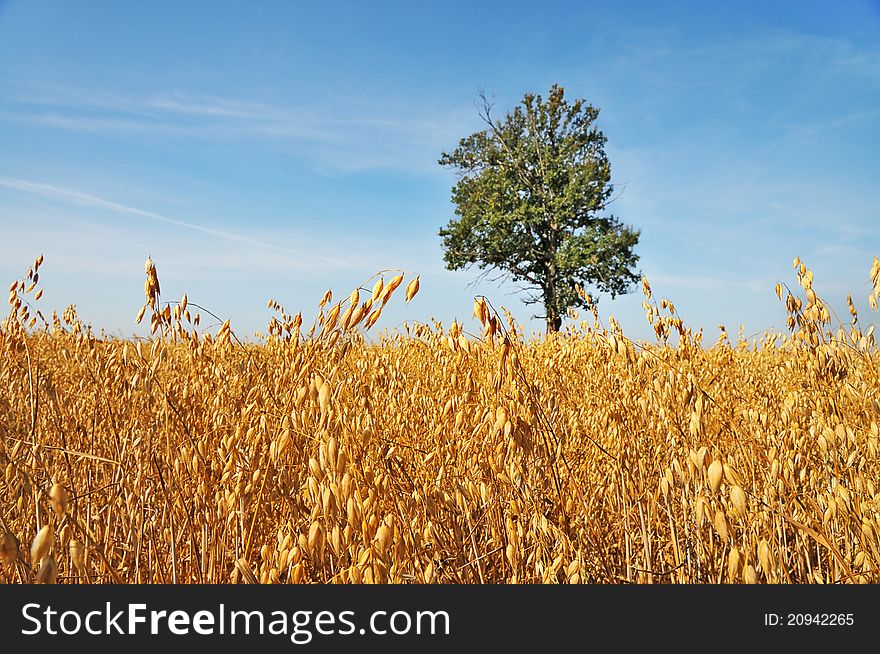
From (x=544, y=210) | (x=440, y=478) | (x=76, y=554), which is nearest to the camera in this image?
(x=76, y=554)

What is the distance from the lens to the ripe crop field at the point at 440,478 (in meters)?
1.19

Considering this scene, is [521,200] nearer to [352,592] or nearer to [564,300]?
[564,300]

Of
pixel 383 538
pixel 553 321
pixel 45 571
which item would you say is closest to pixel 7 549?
pixel 45 571

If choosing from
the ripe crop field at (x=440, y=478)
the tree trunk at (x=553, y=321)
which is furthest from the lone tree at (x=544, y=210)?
the ripe crop field at (x=440, y=478)

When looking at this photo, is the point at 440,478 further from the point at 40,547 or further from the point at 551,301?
the point at 551,301

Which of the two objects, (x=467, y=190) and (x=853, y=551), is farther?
(x=467, y=190)

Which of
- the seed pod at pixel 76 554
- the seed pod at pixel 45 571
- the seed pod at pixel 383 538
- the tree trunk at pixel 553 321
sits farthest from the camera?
the tree trunk at pixel 553 321

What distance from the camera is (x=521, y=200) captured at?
21.2 metres

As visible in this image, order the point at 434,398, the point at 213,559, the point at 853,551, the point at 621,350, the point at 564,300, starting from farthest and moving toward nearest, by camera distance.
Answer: the point at 564,300, the point at 434,398, the point at 621,350, the point at 853,551, the point at 213,559

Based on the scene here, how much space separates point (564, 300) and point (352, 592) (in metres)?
20.1

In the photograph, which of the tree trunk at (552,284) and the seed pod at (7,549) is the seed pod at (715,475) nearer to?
the seed pod at (7,549)

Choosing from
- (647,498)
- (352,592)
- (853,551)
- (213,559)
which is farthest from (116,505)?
(853,551)

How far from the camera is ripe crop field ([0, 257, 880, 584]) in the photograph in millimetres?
1189

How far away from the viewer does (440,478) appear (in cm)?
158
